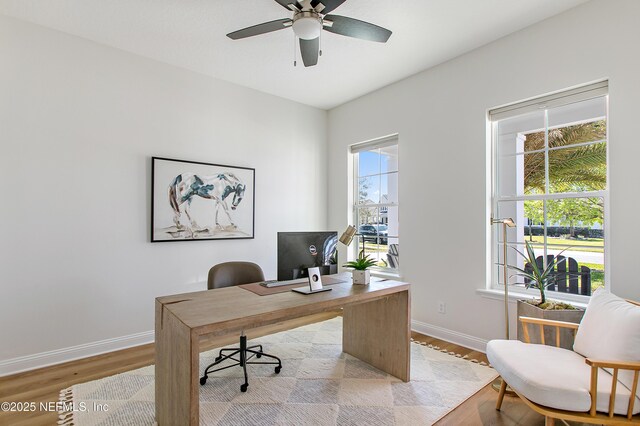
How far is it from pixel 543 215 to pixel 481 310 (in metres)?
1.03

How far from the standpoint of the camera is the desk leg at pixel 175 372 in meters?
1.49

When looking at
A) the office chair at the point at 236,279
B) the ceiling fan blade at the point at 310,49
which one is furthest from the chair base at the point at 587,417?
the ceiling fan blade at the point at 310,49

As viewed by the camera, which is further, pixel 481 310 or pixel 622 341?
pixel 481 310

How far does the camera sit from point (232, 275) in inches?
113

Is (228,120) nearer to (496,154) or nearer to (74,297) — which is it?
→ (74,297)

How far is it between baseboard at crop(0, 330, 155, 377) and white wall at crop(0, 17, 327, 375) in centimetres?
1

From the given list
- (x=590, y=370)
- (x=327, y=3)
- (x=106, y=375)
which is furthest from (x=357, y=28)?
(x=106, y=375)

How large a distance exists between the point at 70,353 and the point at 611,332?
13.0 ft

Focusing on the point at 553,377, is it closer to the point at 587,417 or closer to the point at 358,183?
the point at 587,417

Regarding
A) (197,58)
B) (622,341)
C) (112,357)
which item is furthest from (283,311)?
(197,58)

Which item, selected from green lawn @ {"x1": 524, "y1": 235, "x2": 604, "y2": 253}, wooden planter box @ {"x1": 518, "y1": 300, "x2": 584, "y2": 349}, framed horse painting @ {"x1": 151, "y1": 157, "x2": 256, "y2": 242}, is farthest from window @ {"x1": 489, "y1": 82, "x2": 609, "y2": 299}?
framed horse painting @ {"x1": 151, "y1": 157, "x2": 256, "y2": 242}

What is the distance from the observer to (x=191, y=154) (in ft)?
11.7

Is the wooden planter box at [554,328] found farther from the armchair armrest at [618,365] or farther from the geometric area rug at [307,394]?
the armchair armrest at [618,365]

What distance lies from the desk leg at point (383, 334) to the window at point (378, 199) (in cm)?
129
